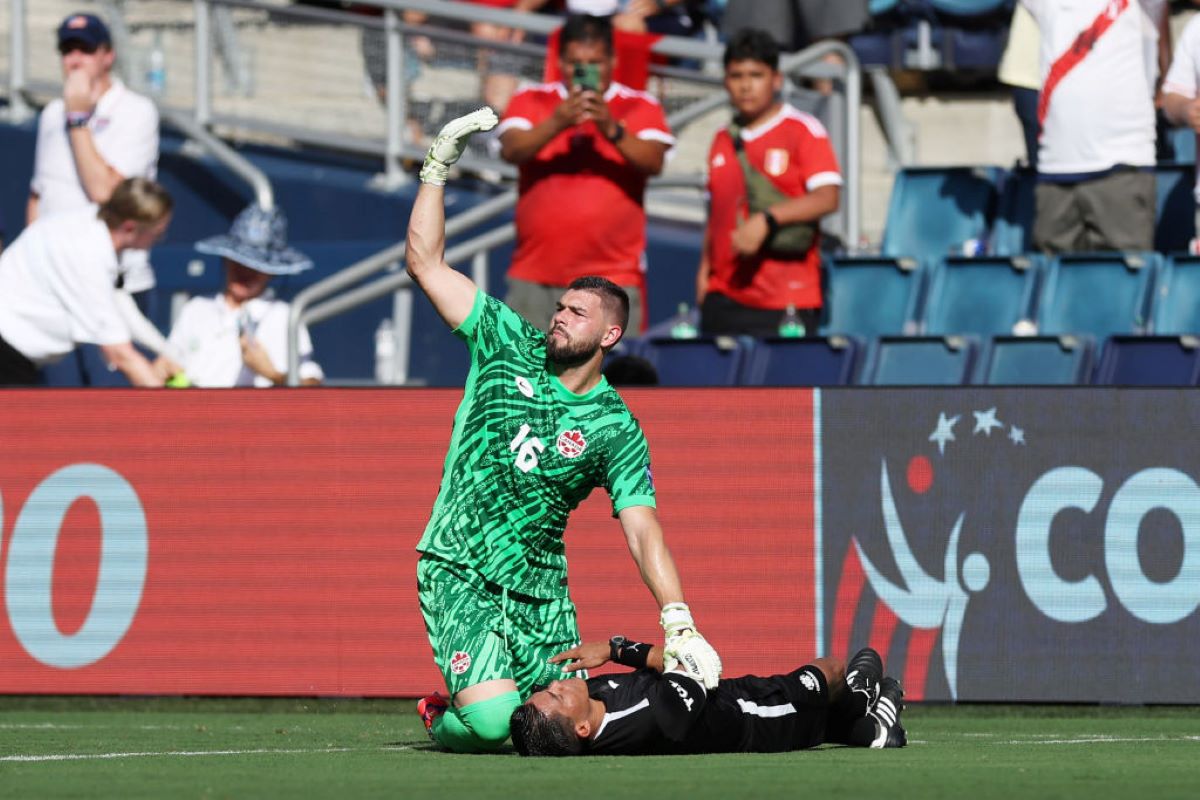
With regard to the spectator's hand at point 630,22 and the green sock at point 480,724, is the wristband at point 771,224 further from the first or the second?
the green sock at point 480,724

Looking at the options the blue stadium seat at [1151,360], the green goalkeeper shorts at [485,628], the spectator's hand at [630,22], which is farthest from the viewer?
the spectator's hand at [630,22]

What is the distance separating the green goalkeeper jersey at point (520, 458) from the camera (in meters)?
8.17

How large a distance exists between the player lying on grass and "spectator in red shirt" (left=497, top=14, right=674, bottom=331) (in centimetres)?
433

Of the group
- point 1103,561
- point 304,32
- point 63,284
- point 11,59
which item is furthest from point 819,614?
point 11,59

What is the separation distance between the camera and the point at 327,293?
12.7m

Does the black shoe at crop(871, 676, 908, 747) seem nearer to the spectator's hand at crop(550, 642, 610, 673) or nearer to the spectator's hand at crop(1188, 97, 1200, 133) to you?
the spectator's hand at crop(550, 642, 610, 673)

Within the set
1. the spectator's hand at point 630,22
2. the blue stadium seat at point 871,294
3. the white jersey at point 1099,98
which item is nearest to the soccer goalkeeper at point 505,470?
the blue stadium seat at point 871,294

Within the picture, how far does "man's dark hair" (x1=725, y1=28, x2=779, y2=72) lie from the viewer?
1234 cm

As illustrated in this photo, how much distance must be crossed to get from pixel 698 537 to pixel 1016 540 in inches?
58.6

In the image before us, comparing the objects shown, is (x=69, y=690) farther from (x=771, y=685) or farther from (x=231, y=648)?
(x=771, y=685)

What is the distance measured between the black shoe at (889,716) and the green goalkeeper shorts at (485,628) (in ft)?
3.73

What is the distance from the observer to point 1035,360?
11875 mm

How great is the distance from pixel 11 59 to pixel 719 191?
21.6 ft

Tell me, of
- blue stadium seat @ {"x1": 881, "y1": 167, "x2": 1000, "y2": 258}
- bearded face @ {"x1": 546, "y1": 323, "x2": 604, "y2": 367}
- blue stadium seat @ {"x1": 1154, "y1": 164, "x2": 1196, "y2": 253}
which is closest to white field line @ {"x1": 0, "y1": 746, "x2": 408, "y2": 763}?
bearded face @ {"x1": 546, "y1": 323, "x2": 604, "y2": 367}
